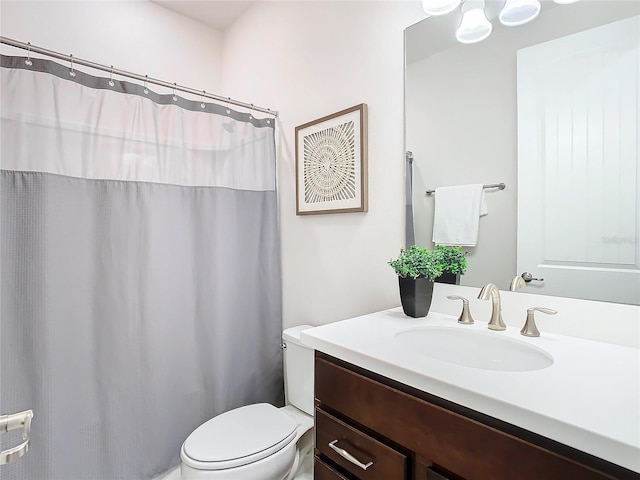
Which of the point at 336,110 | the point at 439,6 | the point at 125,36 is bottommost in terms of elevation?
the point at 336,110

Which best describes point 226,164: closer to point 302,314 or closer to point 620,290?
point 302,314

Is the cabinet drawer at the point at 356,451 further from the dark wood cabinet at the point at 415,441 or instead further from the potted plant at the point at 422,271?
the potted plant at the point at 422,271

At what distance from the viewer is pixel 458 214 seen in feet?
4.26

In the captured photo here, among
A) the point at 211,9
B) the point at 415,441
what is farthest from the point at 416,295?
the point at 211,9

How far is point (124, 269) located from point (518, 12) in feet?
5.89

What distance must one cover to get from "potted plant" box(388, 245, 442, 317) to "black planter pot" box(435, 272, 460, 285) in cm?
10

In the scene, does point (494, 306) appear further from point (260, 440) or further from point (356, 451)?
point (260, 440)

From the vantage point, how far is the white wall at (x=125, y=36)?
1.83m

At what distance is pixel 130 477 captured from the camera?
1504mm

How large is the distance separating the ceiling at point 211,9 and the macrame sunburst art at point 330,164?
3.93 feet

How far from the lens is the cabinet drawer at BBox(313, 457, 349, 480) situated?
0.97m

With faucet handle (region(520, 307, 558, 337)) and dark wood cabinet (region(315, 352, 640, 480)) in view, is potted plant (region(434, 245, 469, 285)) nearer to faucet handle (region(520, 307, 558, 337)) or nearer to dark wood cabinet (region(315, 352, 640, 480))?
faucet handle (region(520, 307, 558, 337))

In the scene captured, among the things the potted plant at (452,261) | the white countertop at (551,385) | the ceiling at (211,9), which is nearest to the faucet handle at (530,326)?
the white countertop at (551,385)

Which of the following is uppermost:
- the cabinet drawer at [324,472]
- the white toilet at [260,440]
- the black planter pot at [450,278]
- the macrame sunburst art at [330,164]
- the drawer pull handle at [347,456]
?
the macrame sunburst art at [330,164]
